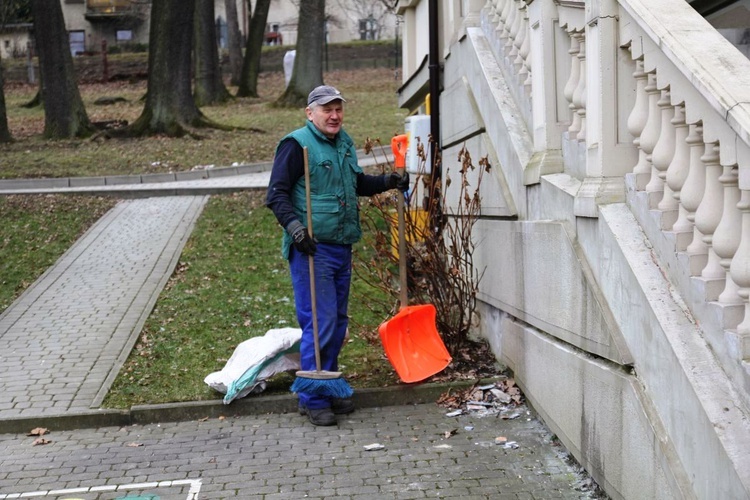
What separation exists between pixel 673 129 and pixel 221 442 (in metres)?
3.39

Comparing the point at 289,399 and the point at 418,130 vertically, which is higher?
the point at 418,130

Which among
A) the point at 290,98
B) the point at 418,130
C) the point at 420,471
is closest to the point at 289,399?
the point at 420,471

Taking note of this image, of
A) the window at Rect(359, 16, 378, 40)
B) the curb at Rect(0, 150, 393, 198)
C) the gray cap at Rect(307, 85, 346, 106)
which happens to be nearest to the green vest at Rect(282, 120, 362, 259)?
the gray cap at Rect(307, 85, 346, 106)

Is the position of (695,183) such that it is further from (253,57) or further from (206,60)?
(253,57)

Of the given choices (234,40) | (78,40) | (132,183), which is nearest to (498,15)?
(132,183)

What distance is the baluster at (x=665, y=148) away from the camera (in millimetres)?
4250

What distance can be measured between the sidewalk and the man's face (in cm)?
183

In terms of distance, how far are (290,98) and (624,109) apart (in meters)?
23.2

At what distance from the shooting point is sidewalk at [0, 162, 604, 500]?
210 inches

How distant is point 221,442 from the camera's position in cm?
616

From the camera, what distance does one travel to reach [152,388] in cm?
707

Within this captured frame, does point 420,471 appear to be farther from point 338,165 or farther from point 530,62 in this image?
point 530,62

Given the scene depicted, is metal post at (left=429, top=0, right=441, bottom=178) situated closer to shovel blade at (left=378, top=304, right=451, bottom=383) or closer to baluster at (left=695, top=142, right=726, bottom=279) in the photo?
shovel blade at (left=378, top=304, right=451, bottom=383)

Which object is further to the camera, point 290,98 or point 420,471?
point 290,98
